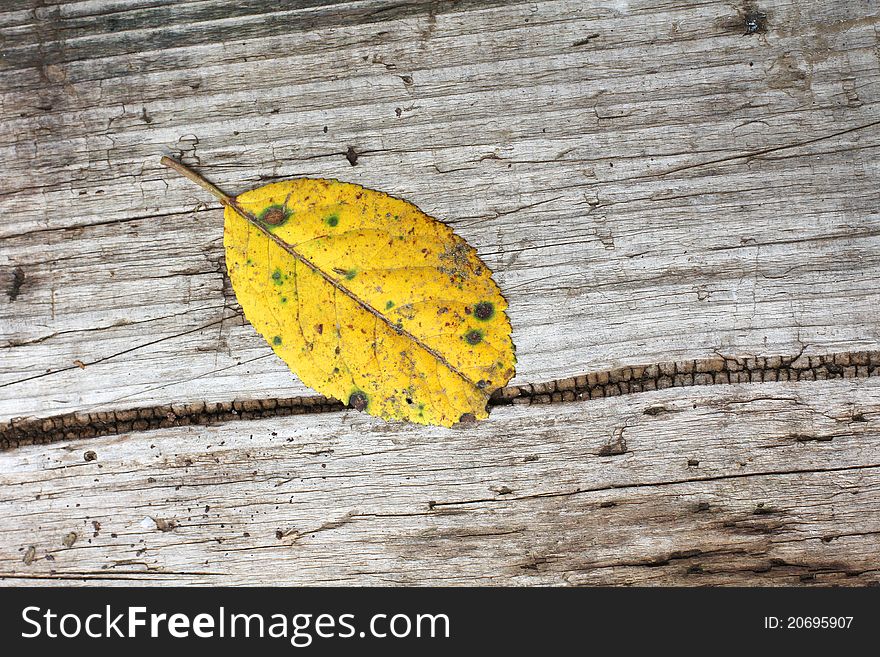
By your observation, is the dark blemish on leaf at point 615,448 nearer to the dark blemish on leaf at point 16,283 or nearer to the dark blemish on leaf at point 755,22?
the dark blemish on leaf at point 755,22

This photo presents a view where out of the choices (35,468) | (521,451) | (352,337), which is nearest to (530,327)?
(521,451)

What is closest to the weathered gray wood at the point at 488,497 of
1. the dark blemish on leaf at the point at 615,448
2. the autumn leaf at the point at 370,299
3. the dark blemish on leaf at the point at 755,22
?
the dark blemish on leaf at the point at 615,448

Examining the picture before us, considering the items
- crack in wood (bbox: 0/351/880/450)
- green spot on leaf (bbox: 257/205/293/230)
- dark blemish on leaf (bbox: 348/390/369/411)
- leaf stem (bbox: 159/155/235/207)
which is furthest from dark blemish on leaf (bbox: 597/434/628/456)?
leaf stem (bbox: 159/155/235/207)

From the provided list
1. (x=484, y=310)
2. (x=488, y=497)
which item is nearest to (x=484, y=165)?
(x=484, y=310)

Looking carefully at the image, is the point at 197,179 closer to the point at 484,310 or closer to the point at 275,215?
the point at 275,215

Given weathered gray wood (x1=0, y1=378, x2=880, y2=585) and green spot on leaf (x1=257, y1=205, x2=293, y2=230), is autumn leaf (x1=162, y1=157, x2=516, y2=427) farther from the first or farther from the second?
weathered gray wood (x1=0, y1=378, x2=880, y2=585)
